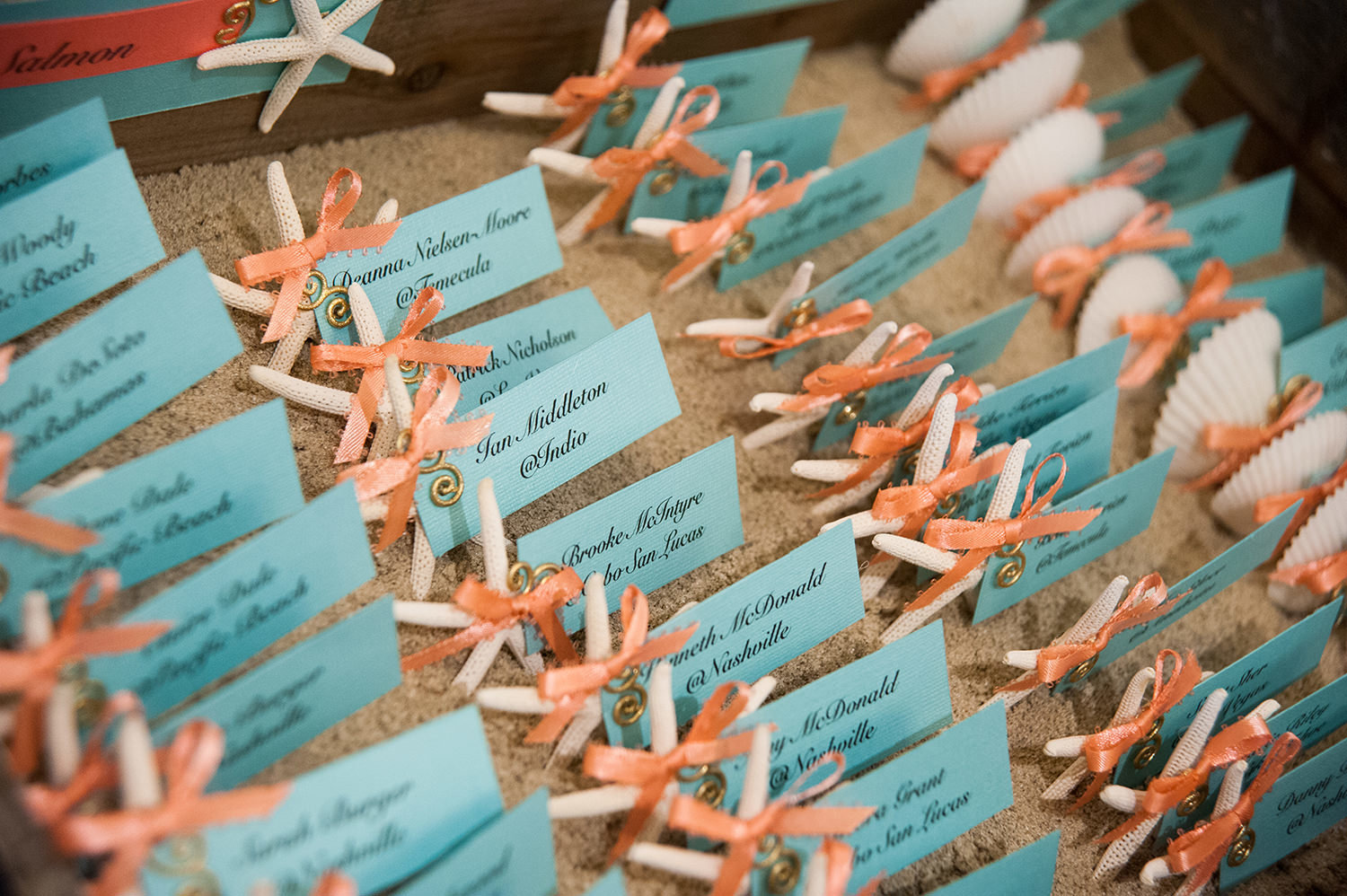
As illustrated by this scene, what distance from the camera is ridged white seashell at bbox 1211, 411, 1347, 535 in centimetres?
113

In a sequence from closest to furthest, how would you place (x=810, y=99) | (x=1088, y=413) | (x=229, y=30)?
(x=229, y=30) < (x=1088, y=413) < (x=810, y=99)

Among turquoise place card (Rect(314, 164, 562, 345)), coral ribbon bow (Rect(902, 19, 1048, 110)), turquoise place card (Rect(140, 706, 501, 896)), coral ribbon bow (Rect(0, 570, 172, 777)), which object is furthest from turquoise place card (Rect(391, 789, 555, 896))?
coral ribbon bow (Rect(902, 19, 1048, 110))

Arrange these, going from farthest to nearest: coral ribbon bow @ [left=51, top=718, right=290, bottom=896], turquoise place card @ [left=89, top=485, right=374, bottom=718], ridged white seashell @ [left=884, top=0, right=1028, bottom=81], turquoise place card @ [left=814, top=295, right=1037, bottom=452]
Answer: ridged white seashell @ [left=884, top=0, right=1028, bottom=81] → turquoise place card @ [left=814, top=295, right=1037, bottom=452] → turquoise place card @ [left=89, top=485, right=374, bottom=718] → coral ribbon bow @ [left=51, top=718, right=290, bottom=896]

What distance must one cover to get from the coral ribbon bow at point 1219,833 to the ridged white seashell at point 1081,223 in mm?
630

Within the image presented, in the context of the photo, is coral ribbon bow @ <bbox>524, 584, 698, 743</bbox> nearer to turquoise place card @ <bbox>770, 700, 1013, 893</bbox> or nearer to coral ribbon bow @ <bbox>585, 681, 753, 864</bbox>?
coral ribbon bow @ <bbox>585, 681, 753, 864</bbox>

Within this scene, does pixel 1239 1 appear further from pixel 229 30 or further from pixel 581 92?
pixel 229 30

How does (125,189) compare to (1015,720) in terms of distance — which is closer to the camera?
(125,189)

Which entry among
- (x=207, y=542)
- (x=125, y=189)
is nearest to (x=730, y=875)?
(x=207, y=542)

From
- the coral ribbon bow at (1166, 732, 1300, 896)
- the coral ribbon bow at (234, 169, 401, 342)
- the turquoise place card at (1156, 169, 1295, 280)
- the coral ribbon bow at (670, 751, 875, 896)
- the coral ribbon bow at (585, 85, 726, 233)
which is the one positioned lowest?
the coral ribbon bow at (1166, 732, 1300, 896)

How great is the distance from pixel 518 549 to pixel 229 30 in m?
0.53

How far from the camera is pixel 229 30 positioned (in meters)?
0.90

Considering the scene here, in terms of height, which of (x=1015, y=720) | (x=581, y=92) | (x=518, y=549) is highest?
(x=581, y=92)

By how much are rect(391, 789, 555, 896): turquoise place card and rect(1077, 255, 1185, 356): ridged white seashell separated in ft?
2.85

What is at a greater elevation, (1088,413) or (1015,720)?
(1088,413)
